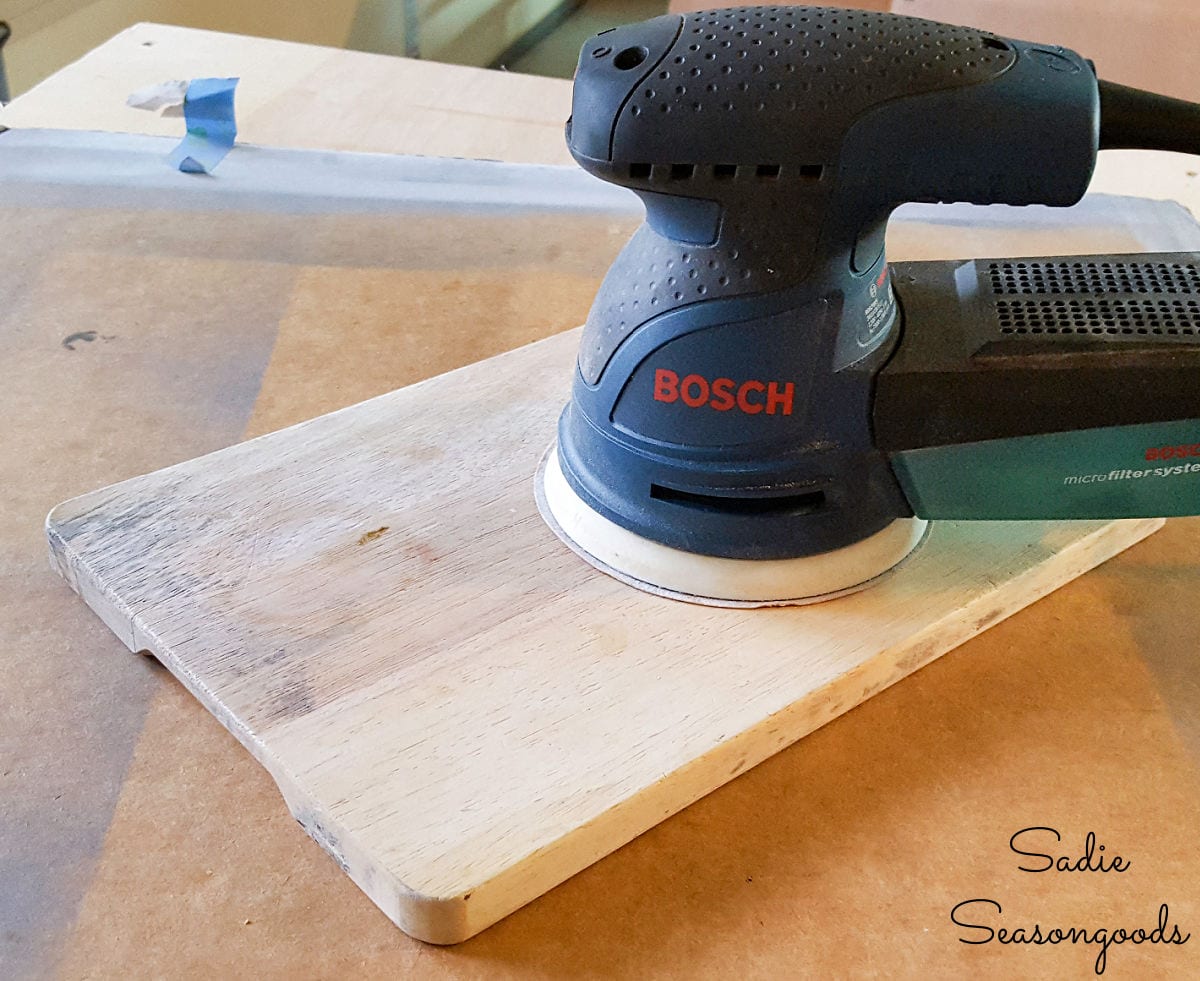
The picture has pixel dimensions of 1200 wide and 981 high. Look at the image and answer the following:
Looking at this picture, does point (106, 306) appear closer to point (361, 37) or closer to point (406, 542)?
point (406, 542)

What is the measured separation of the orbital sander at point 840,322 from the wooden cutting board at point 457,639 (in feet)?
0.13

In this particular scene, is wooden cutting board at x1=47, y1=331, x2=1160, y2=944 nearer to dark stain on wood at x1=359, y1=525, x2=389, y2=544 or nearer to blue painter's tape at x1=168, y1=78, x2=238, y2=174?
dark stain on wood at x1=359, y1=525, x2=389, y2=544

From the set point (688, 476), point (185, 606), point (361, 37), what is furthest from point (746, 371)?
point (361, 37)

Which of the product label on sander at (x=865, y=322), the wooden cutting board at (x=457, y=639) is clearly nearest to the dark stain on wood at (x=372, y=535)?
the wooden cutting board at (x=457, y=639)

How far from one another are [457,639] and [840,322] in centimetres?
28

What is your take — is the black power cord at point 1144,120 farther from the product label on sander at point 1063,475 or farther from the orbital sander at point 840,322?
the product label on sander at point 1063,475

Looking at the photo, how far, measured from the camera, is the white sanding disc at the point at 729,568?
73cm

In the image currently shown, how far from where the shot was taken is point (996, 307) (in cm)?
73

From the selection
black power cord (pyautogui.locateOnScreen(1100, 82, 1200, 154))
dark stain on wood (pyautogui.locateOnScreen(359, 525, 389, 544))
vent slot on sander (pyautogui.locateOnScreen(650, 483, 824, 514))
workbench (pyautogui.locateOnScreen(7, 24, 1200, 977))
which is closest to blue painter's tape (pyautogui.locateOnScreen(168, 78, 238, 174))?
workbench (pyautogui.locateOnScreen(7, 24, 1200, 977))

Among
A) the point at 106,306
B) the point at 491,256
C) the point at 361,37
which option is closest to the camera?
the point at 106,306

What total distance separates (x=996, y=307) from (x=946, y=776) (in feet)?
0.91

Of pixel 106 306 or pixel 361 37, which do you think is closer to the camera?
pixel 106 306

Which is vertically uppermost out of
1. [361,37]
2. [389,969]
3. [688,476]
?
[688,476]

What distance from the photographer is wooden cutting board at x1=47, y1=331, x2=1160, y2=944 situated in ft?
1.95
